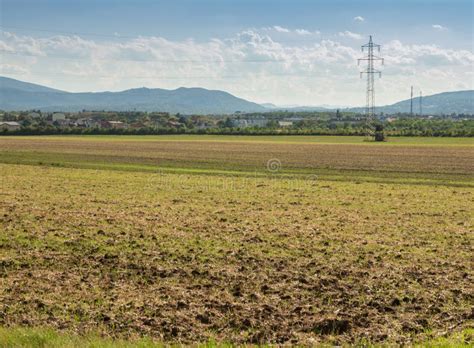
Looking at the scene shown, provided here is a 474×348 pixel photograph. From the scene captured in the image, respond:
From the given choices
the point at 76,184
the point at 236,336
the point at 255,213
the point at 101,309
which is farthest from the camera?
the point at 76,184

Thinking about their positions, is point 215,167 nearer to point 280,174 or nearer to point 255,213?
point 280,174

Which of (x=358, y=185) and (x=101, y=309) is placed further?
(x=358, y=185)

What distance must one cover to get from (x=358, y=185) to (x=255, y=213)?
43.4 feet

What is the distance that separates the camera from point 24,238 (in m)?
17.7

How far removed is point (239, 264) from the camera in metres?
14.8

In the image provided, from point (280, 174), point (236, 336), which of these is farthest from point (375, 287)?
point (280, 174)

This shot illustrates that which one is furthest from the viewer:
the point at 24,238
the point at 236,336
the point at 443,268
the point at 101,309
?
the point at 24,238

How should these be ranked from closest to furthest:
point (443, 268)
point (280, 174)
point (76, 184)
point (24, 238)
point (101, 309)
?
point (101, 309), point (443, 268), point (24, 238), point (76, 184), point (280, 174)

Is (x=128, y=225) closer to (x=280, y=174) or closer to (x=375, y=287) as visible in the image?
(x=375, y=287)

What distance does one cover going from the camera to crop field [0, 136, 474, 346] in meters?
10.6

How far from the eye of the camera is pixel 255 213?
76.0 feet

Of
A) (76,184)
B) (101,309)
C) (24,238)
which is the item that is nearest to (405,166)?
(76,184)

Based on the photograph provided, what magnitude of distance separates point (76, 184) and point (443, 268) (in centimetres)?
2394

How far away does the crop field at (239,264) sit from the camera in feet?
34.9
